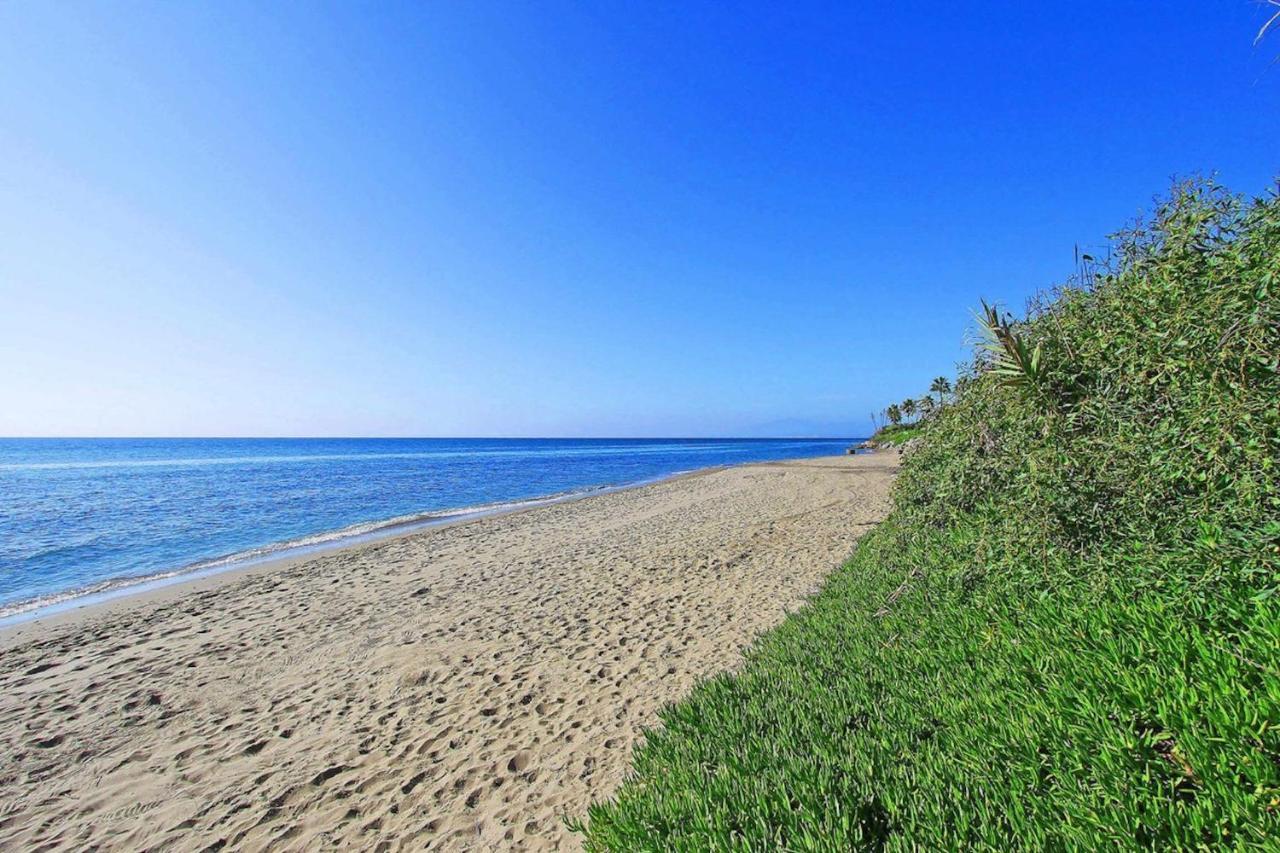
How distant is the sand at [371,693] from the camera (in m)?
4.63

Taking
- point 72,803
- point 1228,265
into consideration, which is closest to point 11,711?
point 72,803

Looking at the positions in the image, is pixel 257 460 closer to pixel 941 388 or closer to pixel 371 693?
pixel 371 693

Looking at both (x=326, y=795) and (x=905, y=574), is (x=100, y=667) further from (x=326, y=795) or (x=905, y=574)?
(x=905, y=574)

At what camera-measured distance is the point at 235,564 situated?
52.3 ft

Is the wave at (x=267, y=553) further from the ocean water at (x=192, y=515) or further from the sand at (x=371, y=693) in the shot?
the sand at (x=371, y=693)

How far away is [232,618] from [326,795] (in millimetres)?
7747

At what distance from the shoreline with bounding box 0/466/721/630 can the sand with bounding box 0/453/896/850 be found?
3.24ft

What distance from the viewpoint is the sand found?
4633mm

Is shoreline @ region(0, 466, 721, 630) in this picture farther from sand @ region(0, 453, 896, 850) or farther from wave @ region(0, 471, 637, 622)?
sand @ region(0, 453, 896, 850)

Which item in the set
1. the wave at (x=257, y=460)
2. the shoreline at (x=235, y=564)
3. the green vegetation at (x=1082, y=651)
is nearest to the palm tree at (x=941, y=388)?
the green vegetation at (x=1082, y=651)

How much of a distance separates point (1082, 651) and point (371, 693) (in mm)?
7505

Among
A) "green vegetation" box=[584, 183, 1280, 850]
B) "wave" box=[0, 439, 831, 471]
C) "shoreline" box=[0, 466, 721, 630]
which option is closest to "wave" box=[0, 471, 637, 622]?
"shoreline" box=[0, 466, 721, 630]

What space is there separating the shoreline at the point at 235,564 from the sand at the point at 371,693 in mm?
989

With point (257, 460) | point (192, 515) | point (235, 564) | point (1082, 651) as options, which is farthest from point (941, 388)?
point (257, 460)
